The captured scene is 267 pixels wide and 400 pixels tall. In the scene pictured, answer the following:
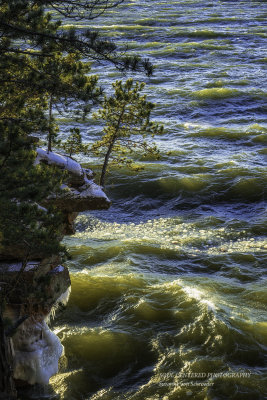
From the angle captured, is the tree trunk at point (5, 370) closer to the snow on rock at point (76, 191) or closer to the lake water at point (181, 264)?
the lake water at point (181, 264)

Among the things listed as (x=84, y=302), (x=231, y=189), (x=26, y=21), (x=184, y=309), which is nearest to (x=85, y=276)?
(x=84, y=302)

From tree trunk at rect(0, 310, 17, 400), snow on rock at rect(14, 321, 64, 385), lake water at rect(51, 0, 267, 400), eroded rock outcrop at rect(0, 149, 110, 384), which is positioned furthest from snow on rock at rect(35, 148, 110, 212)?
tree trunk at rect(0, 310, 17, 400)

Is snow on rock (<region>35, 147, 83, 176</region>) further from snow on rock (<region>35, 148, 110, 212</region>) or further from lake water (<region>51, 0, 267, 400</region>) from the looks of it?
lake water (<region>51, 0, 267, 400</region>)

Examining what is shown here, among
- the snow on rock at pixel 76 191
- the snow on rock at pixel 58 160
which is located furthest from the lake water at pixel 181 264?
the snow on rock at pixel 58 160

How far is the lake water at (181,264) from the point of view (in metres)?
11.0

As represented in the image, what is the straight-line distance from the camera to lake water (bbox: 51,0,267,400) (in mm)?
11016

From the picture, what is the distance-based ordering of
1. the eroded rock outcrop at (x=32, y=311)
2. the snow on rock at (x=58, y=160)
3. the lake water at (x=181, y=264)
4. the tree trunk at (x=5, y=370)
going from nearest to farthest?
the tree trunk at (x=5, y=370), the eroded rock outcrop at (x=32, y=311), the lake water at (x=181, y=264), the snow on rock at (x=58, y=160)

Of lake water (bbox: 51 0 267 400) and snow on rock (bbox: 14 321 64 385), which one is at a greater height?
snow on rock (bbox: 14 321 64 385)

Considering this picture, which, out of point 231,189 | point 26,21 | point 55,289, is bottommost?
point 231,189

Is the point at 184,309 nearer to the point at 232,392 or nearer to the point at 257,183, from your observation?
the point at 232,392

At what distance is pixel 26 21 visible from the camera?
980 centimetres

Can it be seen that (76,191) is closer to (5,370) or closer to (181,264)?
(181,264)

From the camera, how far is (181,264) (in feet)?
53.2

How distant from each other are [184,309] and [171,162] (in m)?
12.9
